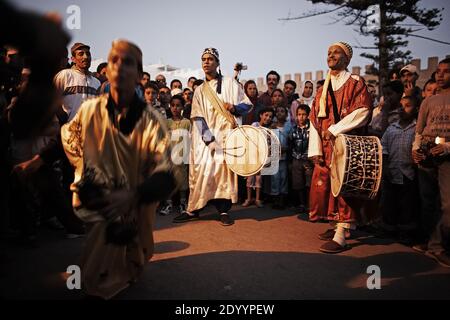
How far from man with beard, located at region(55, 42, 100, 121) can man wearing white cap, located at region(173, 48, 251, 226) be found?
5.45 feet

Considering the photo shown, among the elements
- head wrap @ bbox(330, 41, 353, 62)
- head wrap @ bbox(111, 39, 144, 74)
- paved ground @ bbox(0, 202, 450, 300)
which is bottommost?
paved ground @ bbox(0, 202, 450, 300)

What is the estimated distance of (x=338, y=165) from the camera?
355 centimetres

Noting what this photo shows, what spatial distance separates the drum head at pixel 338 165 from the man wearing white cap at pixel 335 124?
0.16 meters

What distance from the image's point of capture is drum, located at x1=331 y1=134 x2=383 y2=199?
131 inches

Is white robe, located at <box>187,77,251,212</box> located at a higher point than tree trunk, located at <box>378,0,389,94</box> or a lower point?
lower

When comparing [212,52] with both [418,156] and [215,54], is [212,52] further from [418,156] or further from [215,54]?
[418,156]

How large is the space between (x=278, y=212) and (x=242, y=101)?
83.8 inches

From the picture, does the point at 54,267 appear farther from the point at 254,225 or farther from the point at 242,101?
the point at 242,101

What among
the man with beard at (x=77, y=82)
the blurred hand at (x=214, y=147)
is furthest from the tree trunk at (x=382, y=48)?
the man with beard at (x=77, y=82)

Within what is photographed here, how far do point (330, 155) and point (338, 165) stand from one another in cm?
35

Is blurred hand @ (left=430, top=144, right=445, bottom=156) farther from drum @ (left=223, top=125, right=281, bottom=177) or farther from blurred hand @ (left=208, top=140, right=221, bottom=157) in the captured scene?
blurred hand @ (left=208, top=140, right=221, bottom=157)

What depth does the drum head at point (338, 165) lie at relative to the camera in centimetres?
337

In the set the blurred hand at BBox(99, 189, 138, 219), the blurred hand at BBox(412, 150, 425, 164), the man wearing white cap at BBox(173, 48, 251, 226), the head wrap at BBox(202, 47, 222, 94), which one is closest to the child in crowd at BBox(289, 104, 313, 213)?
the man wearing white cap at BBox(173, 48, 251, 226)

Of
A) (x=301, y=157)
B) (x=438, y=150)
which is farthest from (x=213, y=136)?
(x=438, y=150)
